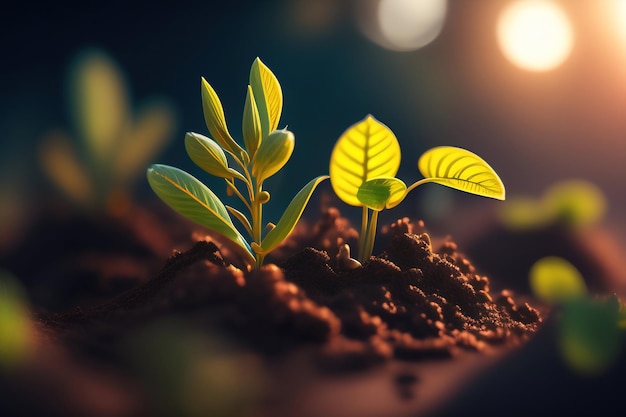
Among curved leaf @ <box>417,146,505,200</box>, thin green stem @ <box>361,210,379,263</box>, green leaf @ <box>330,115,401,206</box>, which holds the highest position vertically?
curved leaf @ <box>417,146,505,200</box>

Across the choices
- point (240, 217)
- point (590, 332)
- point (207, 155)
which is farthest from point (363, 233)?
point (590, 332)

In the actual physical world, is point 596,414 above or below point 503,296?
below

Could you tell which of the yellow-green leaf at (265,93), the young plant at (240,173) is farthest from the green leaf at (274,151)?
the yellow-green leaf at (265,93)

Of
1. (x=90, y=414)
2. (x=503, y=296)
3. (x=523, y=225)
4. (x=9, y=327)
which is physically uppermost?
(x=523, y=225)

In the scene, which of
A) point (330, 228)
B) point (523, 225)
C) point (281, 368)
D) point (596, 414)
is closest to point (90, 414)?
point (281, 368)

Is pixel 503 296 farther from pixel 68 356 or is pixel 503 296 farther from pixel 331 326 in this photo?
pixel 68 356

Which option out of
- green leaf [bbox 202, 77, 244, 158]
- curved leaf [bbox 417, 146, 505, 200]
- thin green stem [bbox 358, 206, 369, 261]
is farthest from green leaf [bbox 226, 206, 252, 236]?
curved leaf [bbox 417, 146, 505, 200]

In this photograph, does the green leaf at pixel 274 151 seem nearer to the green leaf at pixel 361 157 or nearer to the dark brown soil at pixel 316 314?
the green leaf at pixel 361 157

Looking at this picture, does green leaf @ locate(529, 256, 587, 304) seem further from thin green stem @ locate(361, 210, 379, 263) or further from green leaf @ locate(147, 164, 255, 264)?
green leaf @ locate(147, 164, 255, 264)
